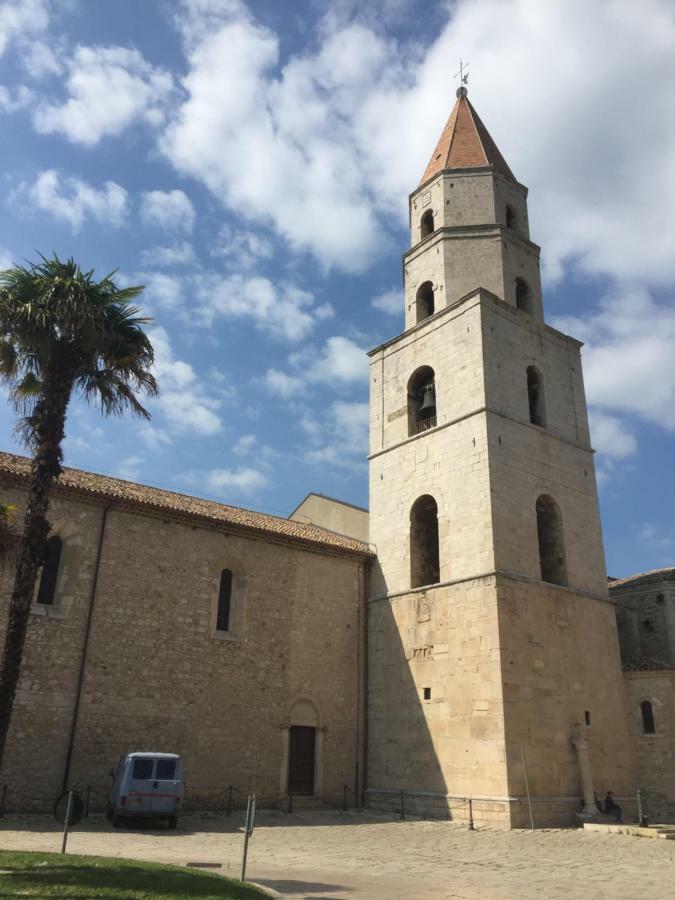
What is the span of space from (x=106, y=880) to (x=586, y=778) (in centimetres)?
1399

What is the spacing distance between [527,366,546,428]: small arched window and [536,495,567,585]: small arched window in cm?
263

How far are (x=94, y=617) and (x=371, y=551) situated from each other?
9247 mm

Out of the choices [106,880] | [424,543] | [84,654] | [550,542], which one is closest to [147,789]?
[84,654]

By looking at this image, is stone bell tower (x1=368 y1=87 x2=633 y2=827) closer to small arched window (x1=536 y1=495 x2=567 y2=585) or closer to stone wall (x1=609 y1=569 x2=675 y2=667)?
small arched window (x1=536 y1=495 x2=567 y2=585)

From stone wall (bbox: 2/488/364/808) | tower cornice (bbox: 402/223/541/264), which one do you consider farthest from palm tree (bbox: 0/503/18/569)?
tower cornice (bbox: 402/223/541/264)

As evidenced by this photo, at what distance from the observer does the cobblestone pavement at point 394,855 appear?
9516 mm

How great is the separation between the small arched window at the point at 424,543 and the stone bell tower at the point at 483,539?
2.5 inches

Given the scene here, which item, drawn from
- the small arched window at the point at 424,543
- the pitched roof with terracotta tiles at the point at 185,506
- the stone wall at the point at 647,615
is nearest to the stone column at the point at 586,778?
the small arched window at the point at 424,543

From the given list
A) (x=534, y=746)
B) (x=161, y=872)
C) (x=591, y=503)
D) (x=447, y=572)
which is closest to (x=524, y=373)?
(x=591, y=503)

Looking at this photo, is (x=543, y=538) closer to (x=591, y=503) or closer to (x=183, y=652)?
(x=591, y=503)

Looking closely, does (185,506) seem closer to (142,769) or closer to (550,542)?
(142,769)

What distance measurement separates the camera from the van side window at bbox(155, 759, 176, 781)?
1509 centimetres

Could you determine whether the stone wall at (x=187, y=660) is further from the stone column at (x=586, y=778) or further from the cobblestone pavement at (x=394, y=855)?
the stone column at (x=586, y=778)

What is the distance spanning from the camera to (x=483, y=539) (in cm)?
1988
